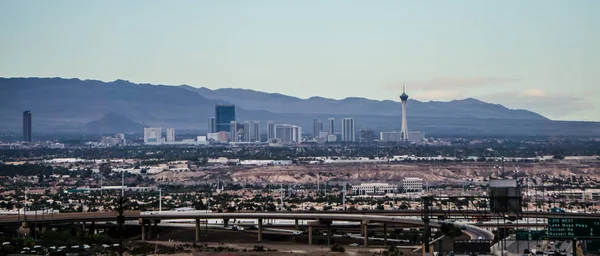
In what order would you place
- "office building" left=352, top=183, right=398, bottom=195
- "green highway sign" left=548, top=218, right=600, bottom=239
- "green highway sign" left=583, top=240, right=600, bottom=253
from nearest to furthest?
"green highway sign" left=548, top=218, right=600, bottom=239 < "green highway sign" left=583, top=240, right=600, bottom=253 < "office building" left=352, top=183, right=398, bottom=195

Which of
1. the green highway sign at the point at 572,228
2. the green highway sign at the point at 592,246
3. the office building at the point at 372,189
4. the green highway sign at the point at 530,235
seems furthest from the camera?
the office building at the point at 372,189

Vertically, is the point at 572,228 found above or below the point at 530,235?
above

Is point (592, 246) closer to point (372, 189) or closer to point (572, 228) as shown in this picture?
point (572, 228)

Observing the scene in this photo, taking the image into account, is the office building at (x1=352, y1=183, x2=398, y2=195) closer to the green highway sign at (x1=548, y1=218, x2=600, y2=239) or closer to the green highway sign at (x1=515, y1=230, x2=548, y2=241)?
the green highway sign at (x1=515, y1=230, x2=548, y2=241)

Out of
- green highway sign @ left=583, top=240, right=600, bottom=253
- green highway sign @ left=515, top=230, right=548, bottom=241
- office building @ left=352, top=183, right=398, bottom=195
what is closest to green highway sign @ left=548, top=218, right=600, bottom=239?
green highway sign @ left=583, top=240, right=600, bottom=253

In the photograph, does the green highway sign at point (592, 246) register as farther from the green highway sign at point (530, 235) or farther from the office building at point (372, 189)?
the office building at point (372, 189)

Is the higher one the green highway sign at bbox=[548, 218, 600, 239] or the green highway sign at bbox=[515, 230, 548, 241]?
the green highway sign at bbox=[548, 218, 600, 239]

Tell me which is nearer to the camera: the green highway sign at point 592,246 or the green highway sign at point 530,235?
the green highway sign at point 592,246


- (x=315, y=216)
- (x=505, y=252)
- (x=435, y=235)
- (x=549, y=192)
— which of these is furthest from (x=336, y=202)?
(x=505, y=252)

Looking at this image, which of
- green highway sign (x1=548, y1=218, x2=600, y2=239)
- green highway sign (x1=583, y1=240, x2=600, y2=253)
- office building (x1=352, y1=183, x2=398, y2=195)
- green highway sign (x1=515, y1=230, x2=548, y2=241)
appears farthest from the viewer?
office building (x1=352, y1=183, x2=398, y2=195)

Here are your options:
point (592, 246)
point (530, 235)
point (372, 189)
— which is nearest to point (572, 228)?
point (592, 246)

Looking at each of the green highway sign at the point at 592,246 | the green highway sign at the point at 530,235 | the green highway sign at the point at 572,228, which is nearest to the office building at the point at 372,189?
the green highway sign at the point at 530,235

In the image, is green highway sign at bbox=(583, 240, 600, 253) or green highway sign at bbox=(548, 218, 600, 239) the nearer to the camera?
green highway sign at bbox=(548, 218, 600, 239)
